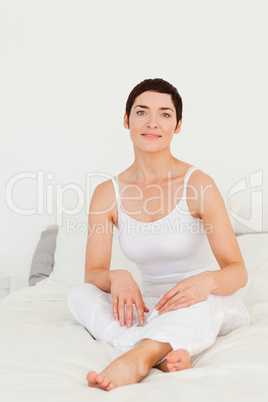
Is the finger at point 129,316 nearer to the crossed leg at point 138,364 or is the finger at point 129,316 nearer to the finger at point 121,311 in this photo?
the finger at point 121,311

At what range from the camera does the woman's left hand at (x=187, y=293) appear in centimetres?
135

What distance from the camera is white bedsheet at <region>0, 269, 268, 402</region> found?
1037 mm

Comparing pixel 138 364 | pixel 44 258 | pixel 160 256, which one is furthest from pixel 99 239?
pixel 44 258

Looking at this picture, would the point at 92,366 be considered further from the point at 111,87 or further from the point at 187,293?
the point at 111,87

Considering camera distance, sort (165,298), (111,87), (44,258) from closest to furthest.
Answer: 1. (165,298)
2. (44,258)
3. (111,87)

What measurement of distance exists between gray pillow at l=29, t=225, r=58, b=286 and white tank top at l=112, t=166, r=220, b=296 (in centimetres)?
92

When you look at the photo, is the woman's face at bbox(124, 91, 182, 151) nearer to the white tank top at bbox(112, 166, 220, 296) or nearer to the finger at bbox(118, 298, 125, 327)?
the white tank top at bbox(112, 166, 220, 296)

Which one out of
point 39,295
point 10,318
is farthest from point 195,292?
point 39,295

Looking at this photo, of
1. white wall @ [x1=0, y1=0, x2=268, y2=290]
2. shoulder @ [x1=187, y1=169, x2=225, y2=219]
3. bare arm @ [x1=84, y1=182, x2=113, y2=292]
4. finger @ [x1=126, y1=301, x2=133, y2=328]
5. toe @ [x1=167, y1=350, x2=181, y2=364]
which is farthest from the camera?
white wall @ [x1=0, y1=0, x2=268, y2=290]

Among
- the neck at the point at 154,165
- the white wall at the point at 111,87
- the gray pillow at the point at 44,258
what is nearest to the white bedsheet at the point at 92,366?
the neck at the point at 154,165

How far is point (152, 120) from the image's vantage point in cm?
178

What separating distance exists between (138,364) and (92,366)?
151 millimetres

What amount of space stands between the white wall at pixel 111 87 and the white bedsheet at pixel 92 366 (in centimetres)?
120

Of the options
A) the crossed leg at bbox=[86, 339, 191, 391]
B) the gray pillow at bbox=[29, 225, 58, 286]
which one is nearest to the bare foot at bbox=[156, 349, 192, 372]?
the crossed leg at bbox=[86, 339, 191, 391]
